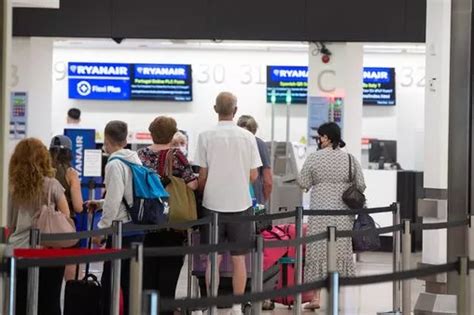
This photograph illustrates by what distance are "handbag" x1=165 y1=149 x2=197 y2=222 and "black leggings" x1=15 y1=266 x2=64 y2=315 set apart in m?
1.17

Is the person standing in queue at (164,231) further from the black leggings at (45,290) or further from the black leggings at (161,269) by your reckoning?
the black leggings at (45,290)

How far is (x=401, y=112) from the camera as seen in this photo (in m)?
18.2

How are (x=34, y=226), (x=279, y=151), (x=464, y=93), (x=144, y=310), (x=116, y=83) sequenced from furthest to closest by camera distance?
(x=116, y=83) → (x=279, y=151) → (x=464, y=93) → (x=34, y=226) → (x=144, y=310)

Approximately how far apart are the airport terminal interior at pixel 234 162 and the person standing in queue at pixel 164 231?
0.6 inches

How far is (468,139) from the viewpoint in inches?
277

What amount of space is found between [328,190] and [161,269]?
1.84 metres

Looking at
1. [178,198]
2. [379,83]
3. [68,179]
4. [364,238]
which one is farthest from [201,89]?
[178,198]

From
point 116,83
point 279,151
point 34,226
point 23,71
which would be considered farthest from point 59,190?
point 116,83

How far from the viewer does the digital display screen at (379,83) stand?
17.8m

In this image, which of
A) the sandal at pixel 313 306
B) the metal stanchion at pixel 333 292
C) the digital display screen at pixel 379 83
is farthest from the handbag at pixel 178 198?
the digital display screen at pixel 379 83

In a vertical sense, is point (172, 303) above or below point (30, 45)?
below

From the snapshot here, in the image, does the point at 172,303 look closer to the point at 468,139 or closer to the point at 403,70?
the point at 468,139

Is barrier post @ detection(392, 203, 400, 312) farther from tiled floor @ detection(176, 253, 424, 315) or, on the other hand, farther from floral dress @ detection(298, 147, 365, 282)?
tiled floor @ detection(176, 253, 424, 315)

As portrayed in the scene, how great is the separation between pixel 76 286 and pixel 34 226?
0.44 meters
